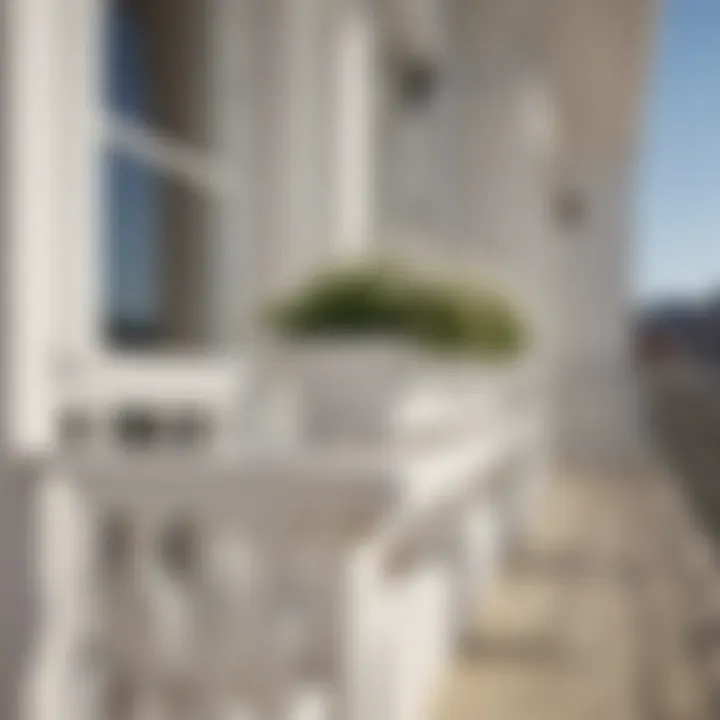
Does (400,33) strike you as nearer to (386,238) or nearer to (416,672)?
(386,238)

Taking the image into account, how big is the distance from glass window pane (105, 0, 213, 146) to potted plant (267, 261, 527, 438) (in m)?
0.30

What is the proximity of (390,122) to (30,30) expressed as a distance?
7.65ft

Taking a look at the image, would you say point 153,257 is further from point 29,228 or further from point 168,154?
point 29,228

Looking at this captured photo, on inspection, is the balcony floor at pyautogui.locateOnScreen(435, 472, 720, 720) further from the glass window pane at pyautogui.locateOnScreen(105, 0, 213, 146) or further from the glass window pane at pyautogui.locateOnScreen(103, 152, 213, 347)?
the glass window pane at pyautogui.locateOnScreen(105, 0, 213, 146)

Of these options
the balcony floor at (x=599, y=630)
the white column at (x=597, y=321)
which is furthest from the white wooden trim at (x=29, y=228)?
the white column at (x=597, y=321)

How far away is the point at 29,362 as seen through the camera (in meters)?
0.94

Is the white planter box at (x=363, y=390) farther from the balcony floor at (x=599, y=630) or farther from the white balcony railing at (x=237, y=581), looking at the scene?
the balcony floor at (x=599, y=630)

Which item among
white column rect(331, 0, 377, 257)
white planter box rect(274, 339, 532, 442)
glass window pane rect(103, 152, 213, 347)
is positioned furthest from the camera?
white column rect(331, 0, 377, 257)

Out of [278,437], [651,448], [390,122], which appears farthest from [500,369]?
[651,448]

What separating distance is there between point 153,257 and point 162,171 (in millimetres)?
99

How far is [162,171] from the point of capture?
1.39 meters

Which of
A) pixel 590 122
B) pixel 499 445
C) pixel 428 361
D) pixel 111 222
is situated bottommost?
pixel 499 445

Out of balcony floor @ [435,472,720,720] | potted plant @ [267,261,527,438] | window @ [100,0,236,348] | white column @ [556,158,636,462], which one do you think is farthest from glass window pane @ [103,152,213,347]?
white column @ [556,158,636,462]

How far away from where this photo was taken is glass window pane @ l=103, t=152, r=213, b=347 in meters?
1.25
